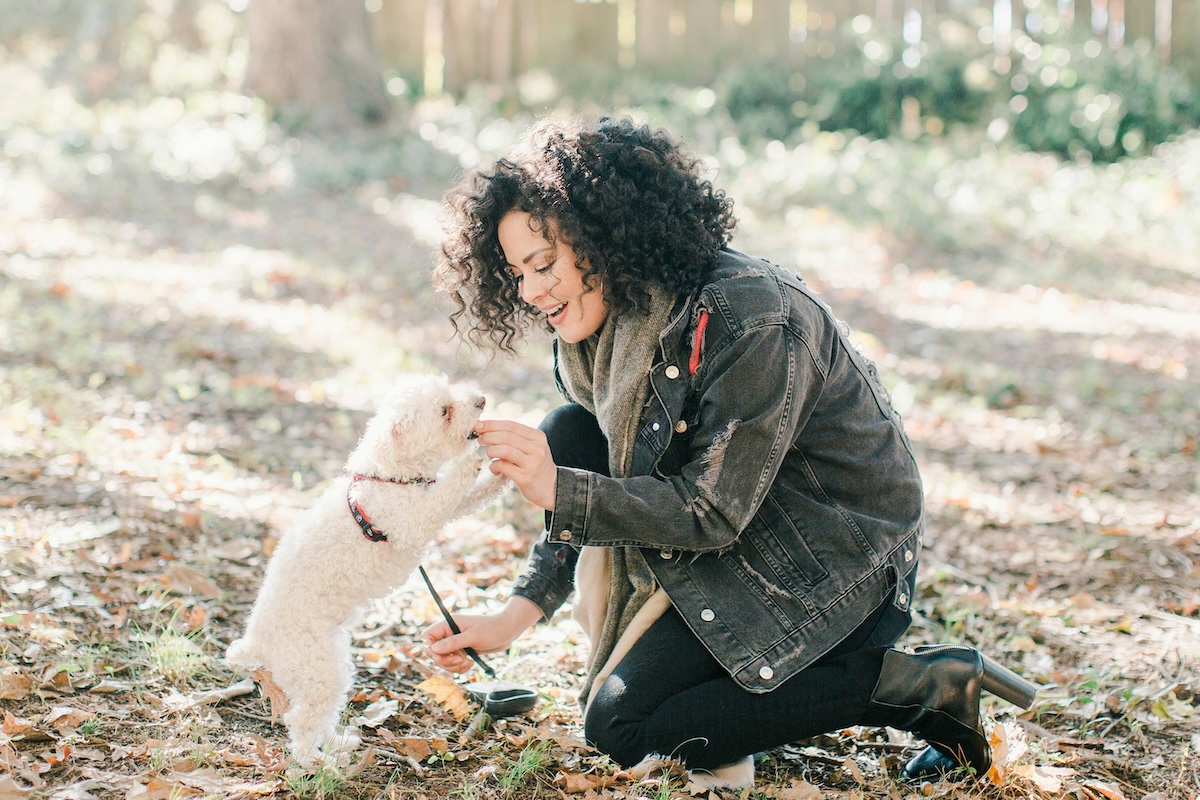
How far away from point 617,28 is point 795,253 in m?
7.22

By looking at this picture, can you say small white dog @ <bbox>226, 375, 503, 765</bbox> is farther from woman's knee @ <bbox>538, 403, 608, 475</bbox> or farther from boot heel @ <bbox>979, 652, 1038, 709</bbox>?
boot heel @ <bbox>979, 652, 1038, 709</bbox>

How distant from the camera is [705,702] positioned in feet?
9.43

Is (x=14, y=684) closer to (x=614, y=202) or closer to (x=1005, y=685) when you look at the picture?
(x=614, y=202)

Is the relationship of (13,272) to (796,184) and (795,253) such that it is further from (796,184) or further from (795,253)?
(796,184)


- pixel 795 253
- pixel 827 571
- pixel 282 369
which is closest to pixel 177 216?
pixel 282 369

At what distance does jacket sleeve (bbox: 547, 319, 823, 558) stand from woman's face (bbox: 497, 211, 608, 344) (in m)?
0.43

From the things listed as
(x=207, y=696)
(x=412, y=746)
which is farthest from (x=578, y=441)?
(x=207, y=696)

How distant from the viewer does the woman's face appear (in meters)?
2.95

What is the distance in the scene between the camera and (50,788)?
2660mm

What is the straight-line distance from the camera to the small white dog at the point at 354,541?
2895mm

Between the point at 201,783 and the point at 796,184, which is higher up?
the point at 796,184

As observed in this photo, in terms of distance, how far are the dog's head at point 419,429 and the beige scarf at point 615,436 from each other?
0.35m

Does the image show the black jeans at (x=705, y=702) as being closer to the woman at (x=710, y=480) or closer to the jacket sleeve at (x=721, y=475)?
the woman at (x=710, y=480)

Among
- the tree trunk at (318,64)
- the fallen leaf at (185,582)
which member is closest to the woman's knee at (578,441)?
the fallen leaf at (185,582)
